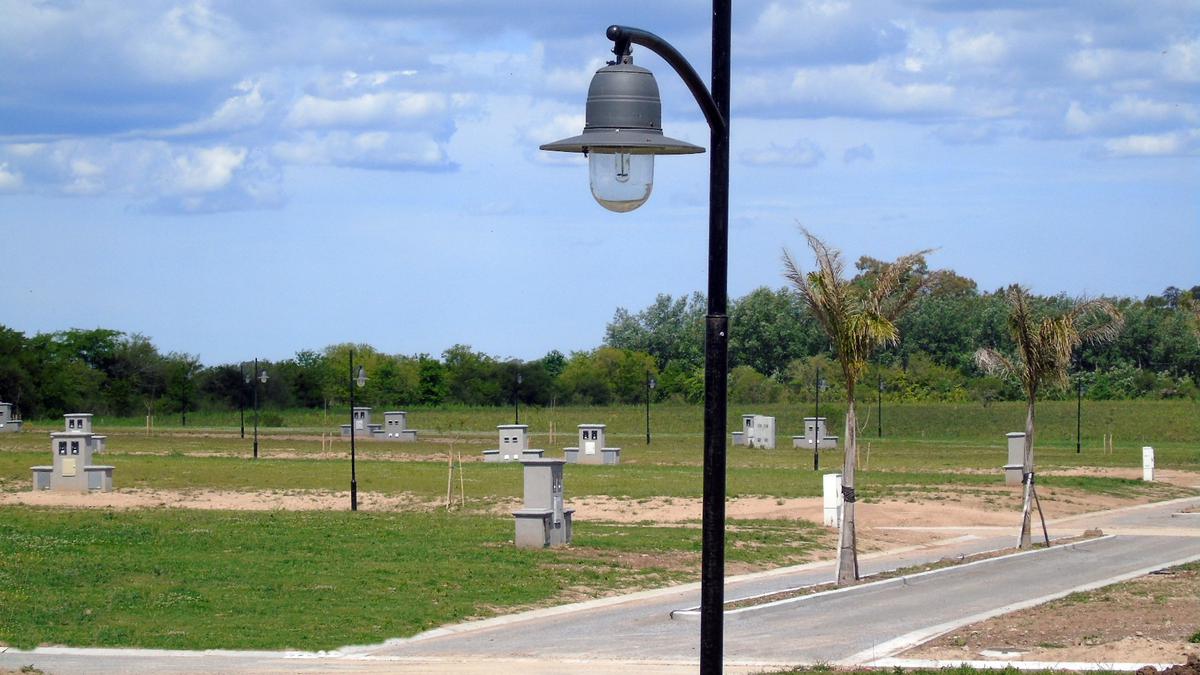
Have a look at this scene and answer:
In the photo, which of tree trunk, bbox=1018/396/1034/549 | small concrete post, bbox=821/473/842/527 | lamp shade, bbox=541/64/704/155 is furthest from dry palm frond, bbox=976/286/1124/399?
lamp shade, bbox=541/64/704/155

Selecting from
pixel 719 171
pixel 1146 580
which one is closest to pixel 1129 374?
pixel 1146 580

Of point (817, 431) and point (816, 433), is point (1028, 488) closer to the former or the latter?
point (816, 433)

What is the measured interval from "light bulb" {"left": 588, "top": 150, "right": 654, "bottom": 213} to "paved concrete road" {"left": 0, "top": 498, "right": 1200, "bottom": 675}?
770 cm

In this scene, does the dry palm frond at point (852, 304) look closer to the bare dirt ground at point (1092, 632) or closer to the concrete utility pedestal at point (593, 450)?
the bare dirt ground at point (1092, 632)

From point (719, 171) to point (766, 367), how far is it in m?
99.0

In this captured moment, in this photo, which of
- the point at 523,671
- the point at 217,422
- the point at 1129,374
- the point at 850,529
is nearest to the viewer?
the point at 523,671

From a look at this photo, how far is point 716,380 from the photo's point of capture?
742 centimetres

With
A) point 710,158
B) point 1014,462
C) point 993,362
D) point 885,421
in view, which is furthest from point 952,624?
point 885,421

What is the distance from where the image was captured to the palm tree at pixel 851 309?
62.5 feet

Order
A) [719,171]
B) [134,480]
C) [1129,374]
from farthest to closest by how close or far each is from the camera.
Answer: [1129,374] < [134,480] < [719,171]

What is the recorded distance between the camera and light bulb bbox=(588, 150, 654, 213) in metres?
6.85

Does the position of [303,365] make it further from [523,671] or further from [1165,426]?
[523,671]

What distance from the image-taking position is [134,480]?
39438 mm

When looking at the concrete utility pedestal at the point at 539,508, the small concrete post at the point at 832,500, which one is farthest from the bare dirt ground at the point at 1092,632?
the small concrete post at the point at 832,500
